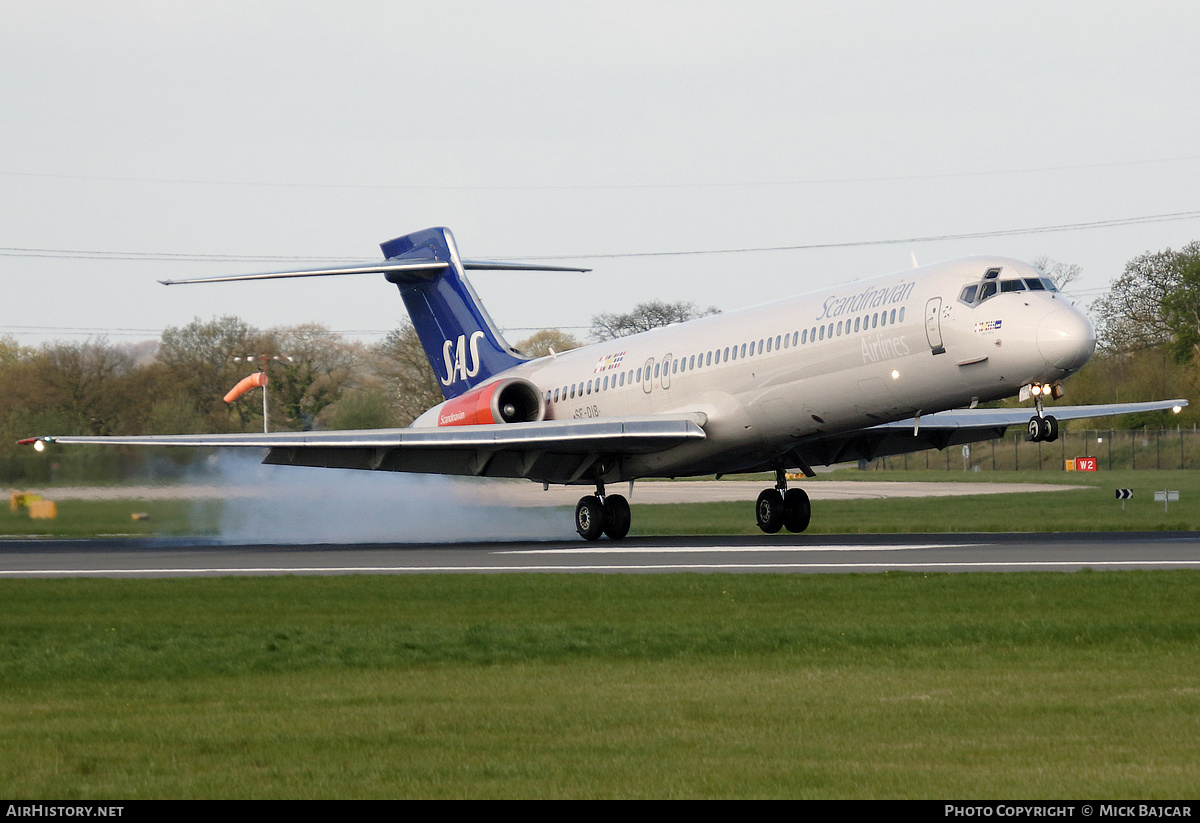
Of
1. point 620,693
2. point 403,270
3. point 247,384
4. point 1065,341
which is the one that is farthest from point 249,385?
point 620,693

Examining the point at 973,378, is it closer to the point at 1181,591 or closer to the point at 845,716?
the point at 1181,591

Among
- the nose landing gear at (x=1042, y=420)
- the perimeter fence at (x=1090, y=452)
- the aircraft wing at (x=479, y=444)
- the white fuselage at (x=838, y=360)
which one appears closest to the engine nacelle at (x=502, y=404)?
the white fuselage at (x=838, y=360)

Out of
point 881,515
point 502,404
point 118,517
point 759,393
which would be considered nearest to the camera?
point 759,393

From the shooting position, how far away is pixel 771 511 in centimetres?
2898

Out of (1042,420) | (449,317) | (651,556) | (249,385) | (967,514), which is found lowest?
(651,556)

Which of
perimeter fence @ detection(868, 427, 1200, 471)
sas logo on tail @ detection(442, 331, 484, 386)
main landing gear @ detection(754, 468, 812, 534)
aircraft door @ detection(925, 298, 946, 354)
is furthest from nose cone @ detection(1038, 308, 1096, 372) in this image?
perimeter fence @ detection(868, 427, 1200, 471)

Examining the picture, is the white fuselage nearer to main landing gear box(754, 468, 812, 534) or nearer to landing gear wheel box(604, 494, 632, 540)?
landing gear wheel box(604, 494, 632, 540)

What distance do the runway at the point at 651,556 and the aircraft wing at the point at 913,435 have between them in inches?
65.9

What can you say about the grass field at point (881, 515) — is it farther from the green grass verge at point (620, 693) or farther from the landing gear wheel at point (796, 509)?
the green grass verge at point (620, 693)

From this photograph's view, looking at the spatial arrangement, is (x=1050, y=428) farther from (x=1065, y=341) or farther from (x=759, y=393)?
(x=759, y=393)

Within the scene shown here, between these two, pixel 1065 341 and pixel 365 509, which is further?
pixel 365 509

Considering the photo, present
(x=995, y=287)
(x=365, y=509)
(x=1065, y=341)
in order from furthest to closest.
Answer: (x=365, y=509) < (x=995, y=287) < (x=1065, y=341)

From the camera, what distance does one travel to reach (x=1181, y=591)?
1477cm

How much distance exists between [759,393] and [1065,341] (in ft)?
19.6
